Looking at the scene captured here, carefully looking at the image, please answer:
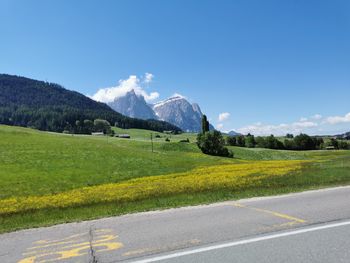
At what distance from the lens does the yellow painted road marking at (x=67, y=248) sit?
818cm

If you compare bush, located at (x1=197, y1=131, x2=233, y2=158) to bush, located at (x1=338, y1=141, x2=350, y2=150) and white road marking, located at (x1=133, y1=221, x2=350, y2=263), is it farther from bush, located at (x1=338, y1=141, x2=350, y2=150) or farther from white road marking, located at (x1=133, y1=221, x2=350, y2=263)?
white road marking, located at (x1=133, y1=221, x2=350, y2=263)

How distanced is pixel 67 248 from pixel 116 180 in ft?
121

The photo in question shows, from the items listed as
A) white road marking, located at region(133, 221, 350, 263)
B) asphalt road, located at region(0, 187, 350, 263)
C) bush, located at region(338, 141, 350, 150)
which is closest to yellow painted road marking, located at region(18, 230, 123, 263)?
asphalt road, located at region(0, 187, 350, 263)

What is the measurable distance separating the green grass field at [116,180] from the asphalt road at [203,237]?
217cm

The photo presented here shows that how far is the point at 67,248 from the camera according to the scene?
8.84 m

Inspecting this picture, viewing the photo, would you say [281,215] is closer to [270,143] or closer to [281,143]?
[270,143]

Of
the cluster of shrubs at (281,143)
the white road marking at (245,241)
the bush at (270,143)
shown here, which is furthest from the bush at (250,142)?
the white road marking at (245,241)

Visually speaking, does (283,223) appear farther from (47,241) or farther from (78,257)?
(47,241)

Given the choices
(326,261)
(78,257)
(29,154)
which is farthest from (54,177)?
(326,261)

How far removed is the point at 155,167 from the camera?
59062 mm

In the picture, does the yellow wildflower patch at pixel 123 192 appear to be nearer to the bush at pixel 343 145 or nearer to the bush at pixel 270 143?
the bush at pixel 270 143

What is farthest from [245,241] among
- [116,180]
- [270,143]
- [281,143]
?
[281,143]

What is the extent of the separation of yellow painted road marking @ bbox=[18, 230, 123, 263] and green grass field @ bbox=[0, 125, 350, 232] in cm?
309

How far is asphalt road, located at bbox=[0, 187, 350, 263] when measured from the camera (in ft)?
25.2
